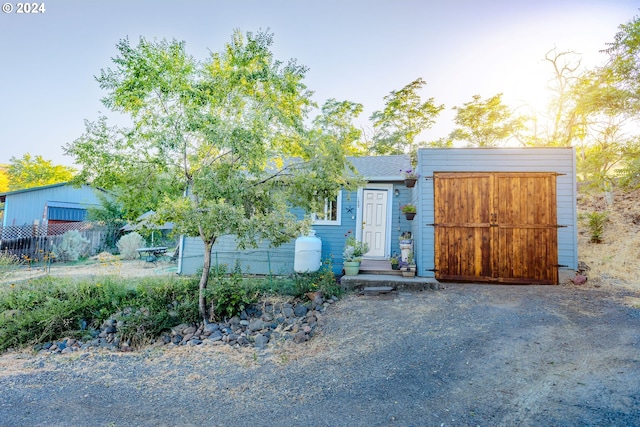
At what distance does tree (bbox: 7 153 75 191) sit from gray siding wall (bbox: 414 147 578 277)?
1224 inches

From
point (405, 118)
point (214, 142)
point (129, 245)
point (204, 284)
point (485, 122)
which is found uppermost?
point (405, 118)

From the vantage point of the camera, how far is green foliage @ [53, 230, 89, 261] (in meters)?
12.1

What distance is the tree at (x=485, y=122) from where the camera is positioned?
15.4 metres

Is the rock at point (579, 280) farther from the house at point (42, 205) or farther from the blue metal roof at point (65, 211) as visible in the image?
the blue metal roof at point (65, 211)

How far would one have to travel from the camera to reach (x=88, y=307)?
5879 millimetres

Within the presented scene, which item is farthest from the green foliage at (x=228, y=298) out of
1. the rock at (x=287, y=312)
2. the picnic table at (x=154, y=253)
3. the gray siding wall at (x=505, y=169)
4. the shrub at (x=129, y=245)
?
the shrub at (x=129, y=245)

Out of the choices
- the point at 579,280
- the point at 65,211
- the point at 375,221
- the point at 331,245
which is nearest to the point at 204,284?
the point at 331,245

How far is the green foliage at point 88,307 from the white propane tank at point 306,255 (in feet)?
7.98

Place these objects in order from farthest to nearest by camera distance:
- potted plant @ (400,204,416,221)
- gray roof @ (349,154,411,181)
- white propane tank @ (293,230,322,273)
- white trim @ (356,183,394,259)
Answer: white trim @ (356,183,394,259) → gray roof @ (349,154,411,181) → white propane tank @ (293,230,322,273) → potted plant @ (400,204,416,221)

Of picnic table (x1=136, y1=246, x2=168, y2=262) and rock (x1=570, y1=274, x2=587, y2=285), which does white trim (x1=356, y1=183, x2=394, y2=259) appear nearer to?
rock (x1=570, y1=274, x2=587, y2=285)

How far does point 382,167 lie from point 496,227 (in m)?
3.84

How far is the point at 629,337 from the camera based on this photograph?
12.6 ft

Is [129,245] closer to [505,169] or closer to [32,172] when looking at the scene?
[505,169]

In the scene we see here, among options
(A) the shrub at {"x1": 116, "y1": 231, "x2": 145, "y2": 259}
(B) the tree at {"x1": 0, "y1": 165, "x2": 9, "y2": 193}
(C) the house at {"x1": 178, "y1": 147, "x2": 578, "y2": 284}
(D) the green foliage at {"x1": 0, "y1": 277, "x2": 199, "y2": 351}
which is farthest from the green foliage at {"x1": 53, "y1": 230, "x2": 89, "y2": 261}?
(B) the tree at {"x1": 0, "y1": 165, "x2": 9, "y2": 193}
